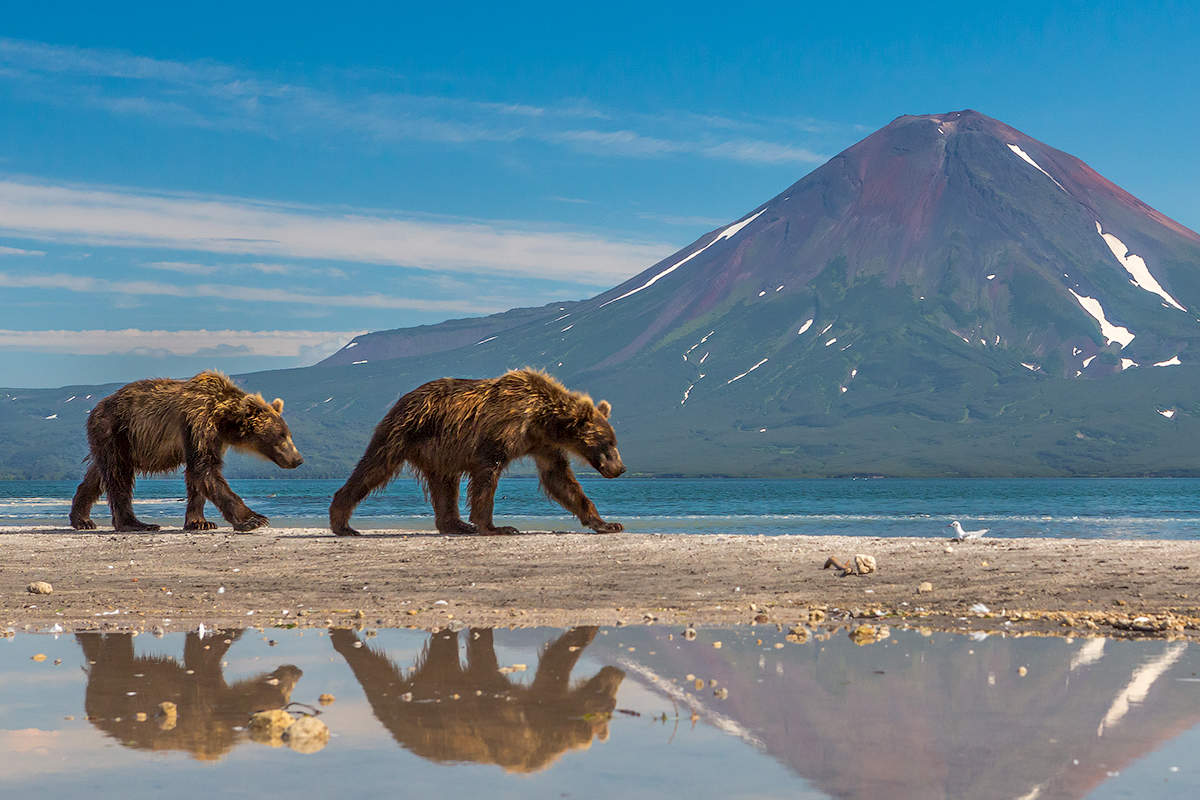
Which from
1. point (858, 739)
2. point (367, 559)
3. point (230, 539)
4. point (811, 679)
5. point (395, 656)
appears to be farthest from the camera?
point (230, 539)

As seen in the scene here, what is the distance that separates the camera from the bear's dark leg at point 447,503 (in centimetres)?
1939

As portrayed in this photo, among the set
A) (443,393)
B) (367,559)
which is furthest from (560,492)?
(367,559)

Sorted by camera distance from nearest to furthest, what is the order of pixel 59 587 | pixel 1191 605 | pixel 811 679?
1. pixel 811 679
2. pixel 1191 605
3. pixel 59 587

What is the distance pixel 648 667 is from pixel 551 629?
203 centimetres

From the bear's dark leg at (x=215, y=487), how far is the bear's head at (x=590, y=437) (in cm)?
536

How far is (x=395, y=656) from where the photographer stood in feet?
28.9

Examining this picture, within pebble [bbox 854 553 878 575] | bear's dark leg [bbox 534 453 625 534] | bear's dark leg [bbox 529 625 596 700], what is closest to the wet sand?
pebble [bbox 854 553 878 575]

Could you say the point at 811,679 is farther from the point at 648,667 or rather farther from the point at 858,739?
the point at 858,739

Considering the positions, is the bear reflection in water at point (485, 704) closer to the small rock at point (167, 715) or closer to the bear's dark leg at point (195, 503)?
the small rock at point (167, 715)

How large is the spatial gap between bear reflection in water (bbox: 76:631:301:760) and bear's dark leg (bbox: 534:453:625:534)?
1003 centimetres

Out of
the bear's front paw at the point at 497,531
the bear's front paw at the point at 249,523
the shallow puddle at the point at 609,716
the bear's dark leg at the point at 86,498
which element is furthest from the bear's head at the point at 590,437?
the shallow puddle at the point at 609,716

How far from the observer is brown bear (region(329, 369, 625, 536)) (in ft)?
60.5

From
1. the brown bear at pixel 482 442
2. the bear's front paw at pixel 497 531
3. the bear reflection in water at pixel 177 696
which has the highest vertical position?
the brown bear at pixel 482 442

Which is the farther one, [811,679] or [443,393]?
[443,393]
